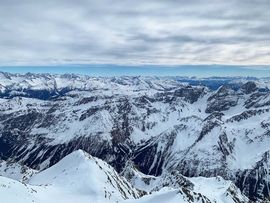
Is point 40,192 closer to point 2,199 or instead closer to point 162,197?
point 2,199

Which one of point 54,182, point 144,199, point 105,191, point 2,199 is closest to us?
point 2,199

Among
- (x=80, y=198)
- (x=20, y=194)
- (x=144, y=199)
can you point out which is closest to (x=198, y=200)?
(x=144, y=199)

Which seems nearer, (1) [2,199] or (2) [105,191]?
(1) [2,199]

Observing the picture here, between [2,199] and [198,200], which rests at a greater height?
[2,199]

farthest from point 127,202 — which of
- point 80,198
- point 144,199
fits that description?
point 80,198

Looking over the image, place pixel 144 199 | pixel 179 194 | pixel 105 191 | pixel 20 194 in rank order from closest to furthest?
pixel 20 194
pixel 144 199
pixel 179 194
pixel 105 191

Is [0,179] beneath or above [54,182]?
above

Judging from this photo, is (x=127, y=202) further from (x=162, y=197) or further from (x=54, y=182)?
(x=54, y=182)

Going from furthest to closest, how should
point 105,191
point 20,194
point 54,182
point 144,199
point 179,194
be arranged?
point 54,182 → point 105,191 → point 179,194 → point 144,199 → point 20,194

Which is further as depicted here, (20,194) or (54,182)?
(54,182)
